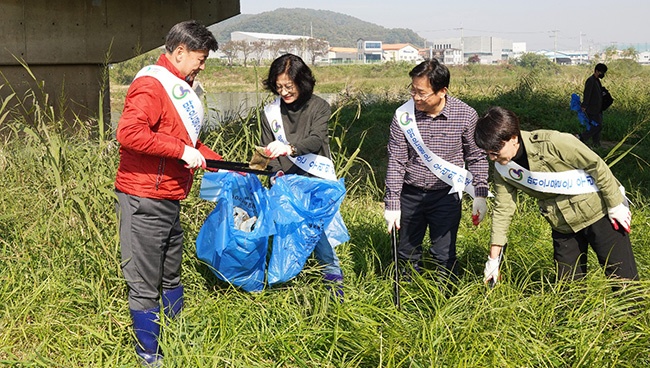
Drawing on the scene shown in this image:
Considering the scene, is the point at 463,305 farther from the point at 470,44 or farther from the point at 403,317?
the point at 470,44

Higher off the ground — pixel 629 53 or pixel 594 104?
pixel 629 53

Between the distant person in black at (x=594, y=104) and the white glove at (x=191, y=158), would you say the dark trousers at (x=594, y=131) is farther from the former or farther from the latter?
the white glove at (x=191, y=158)

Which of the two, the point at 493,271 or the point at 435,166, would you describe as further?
the point at 435,166

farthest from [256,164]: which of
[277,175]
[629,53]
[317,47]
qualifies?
[317,47]

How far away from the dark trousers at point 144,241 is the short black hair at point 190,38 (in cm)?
67

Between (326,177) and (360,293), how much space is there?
631mm

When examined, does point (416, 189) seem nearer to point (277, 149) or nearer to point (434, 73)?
point (434, 73)

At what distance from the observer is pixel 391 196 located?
353 centimetres

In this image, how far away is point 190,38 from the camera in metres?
2.93

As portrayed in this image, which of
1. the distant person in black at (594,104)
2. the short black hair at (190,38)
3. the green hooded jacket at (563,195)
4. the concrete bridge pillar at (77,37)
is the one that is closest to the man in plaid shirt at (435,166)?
the green hooded jacket at (563,195)

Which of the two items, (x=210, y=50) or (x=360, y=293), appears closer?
(x=210, y=50)

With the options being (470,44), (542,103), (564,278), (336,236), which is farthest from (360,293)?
(470,44)

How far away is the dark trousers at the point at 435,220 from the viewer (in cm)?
357

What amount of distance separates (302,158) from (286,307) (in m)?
0.79
